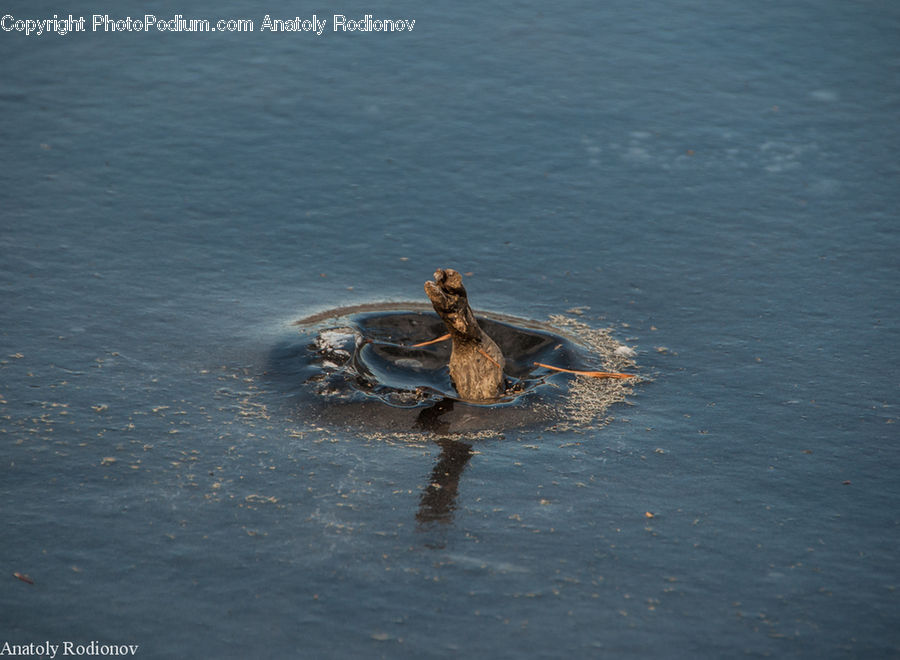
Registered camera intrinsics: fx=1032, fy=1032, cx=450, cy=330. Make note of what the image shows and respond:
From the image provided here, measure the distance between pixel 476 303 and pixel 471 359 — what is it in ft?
4.46

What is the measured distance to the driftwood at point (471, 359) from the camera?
638 cm

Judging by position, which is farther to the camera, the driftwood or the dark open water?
the driftwood

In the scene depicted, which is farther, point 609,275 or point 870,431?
point 609,275

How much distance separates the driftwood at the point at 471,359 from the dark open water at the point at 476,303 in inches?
17.0

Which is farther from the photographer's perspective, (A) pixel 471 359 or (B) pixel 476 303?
(B) pixel 476 303

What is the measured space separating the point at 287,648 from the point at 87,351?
327cm

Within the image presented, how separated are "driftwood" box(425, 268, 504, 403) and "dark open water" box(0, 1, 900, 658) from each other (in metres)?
0.43

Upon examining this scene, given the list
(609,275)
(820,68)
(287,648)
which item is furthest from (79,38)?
(287,648)

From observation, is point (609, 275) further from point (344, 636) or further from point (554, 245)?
point (344, 636)

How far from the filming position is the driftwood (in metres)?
6.38

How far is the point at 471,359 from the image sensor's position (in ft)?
21.7

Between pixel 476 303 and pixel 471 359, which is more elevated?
pixel 476 303

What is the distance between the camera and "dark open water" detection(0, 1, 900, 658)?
199 inches

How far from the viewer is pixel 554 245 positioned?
884cm
